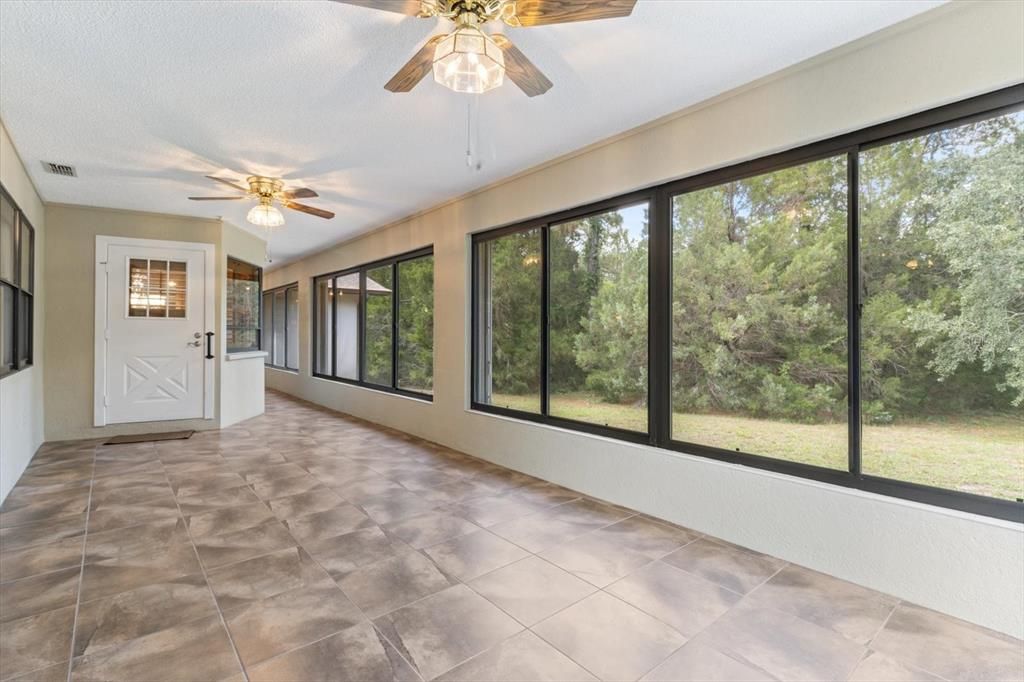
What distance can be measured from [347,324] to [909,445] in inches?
272

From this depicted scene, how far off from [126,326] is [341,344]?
276cm

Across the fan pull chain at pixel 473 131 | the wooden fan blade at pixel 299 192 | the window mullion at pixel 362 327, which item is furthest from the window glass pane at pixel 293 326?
the fan pull chain at pixel 473 131

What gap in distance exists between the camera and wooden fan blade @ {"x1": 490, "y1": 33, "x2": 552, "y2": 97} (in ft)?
6.57

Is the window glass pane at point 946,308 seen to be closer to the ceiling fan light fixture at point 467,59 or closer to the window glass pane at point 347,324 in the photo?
the ceiling fan light fixture at point 467,59

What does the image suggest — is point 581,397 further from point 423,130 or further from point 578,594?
point 423,130

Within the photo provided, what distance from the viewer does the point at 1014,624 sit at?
6.42 feet

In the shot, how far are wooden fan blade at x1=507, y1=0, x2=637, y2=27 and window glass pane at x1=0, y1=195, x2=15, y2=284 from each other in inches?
166

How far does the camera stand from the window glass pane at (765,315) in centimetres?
259

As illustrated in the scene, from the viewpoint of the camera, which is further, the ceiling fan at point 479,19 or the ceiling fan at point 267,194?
the ceiling fan at point 267,194

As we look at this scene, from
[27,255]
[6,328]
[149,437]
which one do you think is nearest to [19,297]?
[6,328]

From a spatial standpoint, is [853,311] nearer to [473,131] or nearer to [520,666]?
[520,666]

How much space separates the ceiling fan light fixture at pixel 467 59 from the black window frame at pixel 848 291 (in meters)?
1.75

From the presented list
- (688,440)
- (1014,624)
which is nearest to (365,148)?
(688,440)

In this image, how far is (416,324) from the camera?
5922 mm
